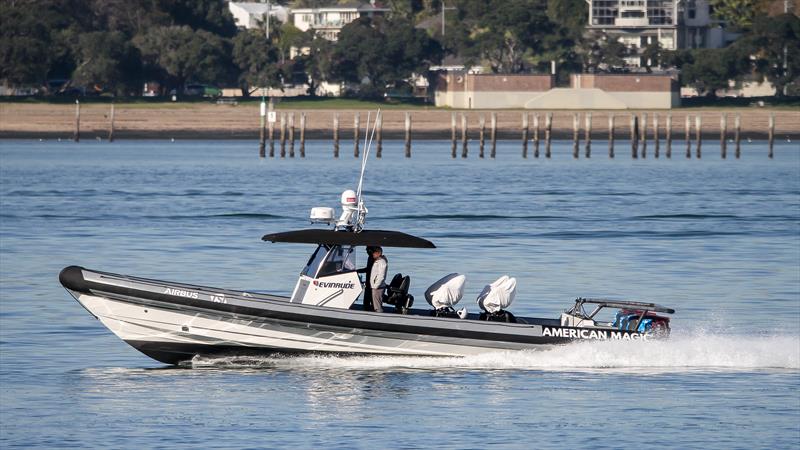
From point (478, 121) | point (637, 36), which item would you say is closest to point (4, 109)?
point (478, 121)

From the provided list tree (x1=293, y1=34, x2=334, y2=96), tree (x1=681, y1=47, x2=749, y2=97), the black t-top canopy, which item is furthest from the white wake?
tree (x1=293, y1=34, x2=334, y2=96)

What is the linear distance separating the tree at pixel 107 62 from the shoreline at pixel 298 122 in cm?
474

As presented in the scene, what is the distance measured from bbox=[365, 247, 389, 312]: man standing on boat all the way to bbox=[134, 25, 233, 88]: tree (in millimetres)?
118848

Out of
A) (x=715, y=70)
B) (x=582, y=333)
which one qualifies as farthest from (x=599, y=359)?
(x=715, y=70)

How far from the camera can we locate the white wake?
74.1 feet

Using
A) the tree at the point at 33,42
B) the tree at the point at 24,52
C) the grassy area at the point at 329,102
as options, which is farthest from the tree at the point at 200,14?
the tree at the point at 24,52

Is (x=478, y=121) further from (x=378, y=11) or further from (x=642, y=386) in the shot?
(x=642, y=386)

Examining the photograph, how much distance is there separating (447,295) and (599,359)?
260 centimetres

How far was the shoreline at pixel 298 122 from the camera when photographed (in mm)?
127000

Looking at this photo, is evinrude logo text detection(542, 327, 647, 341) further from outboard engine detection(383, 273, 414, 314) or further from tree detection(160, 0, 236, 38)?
tree detection(160, 0, 236, 38)

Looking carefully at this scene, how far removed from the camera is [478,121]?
132 metres

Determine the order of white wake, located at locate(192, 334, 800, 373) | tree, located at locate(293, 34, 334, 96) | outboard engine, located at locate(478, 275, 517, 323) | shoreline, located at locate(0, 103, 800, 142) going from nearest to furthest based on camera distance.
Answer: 1. outboard engine, located at locate(478, 275, 517, 323)
2. white wake, located at locate(192, 334, 800, 373)
3. shoreline, located at locate(0, 103, 800, 142)
4. tree, located at locate(293, 34, 334, 96)

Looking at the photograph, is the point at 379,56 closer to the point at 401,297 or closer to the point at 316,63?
the point at 316,63

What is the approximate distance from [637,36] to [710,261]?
133264 mm
